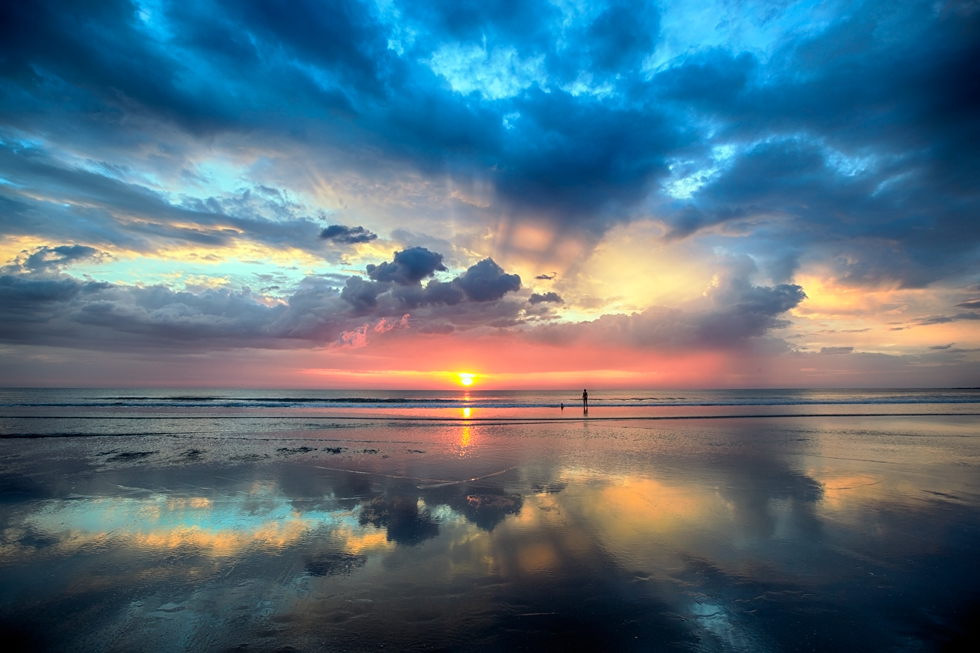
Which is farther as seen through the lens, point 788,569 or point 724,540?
point 724,540

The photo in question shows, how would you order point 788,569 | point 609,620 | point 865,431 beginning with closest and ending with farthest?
point 609,620, point 788,569, point 865,431

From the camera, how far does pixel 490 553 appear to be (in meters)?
6.48

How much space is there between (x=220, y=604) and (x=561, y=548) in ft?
15.7

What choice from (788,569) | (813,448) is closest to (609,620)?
(788,569)

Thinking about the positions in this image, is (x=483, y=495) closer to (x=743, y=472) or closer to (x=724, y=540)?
(x=724, y=540)

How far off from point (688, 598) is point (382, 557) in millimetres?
4344

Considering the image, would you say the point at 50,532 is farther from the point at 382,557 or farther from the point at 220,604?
the point at 382,557

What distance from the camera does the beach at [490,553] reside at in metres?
4.51

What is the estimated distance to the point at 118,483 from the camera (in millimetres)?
10836

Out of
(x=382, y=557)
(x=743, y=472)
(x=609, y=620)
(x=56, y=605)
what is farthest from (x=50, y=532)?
(x=743, y=472)

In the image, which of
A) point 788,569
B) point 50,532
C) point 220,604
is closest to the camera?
point 220,604

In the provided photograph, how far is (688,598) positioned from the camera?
511 cm

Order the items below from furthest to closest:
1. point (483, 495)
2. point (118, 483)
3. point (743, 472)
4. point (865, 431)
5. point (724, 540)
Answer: point (865, 431), point (743, 472), point (118, 483), point (483, 495), point (724, 540)

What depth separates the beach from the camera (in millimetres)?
4508
